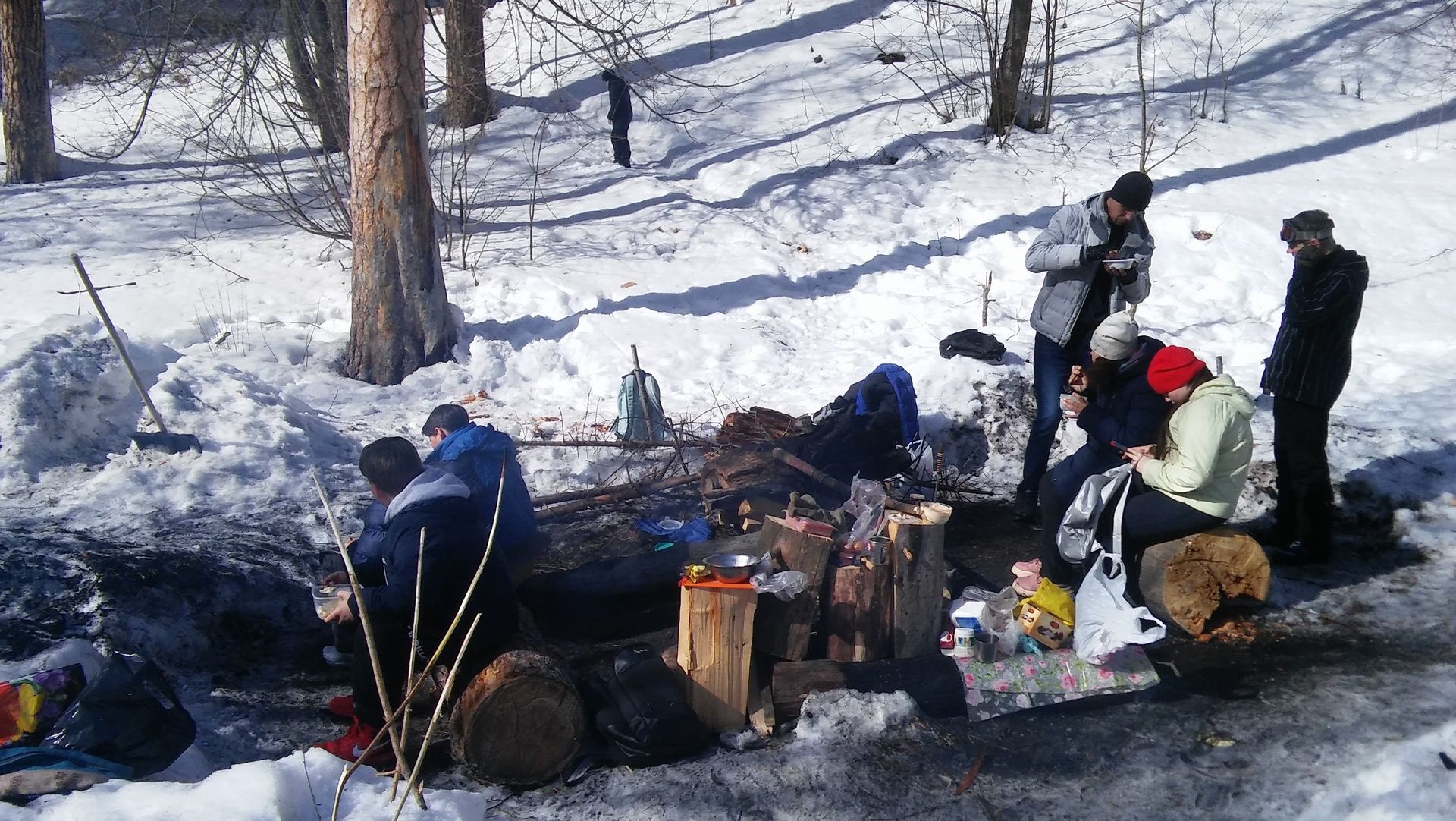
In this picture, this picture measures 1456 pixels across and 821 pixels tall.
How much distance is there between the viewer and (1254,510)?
5.87 m

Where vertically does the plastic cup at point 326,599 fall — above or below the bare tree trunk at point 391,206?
below

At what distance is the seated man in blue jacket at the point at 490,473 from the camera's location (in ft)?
16.0

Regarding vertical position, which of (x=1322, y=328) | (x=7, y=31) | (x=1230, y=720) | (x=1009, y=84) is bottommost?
(x=1230, y=720)

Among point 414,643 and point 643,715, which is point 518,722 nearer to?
point 643,715

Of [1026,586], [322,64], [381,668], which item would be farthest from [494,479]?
[322,64]

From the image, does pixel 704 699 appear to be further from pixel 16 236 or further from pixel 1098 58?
pixel 1098 58

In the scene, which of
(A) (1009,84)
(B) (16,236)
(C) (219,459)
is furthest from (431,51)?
(C) (219,459)

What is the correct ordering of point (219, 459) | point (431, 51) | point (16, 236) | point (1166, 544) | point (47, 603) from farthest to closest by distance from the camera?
point (431, 51), point (16, 236), point (219, 459), point (1166, 544), point (47, 603)

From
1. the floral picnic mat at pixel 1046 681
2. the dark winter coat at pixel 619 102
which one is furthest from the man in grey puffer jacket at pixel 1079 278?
the dark winter coat at pixel 619 102

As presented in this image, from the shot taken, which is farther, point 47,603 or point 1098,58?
point 1098,58

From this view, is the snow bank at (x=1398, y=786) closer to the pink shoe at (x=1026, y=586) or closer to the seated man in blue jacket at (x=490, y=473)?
the pink shoe at (x=1026, y=586)

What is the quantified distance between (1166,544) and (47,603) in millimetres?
5351

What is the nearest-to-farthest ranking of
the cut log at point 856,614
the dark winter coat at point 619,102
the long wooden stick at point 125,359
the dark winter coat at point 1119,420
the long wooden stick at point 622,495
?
the cut log at point 856,614 → the dark winter coat at point 1119,420 → the long wooden stick at point 125,359 → the long wooden stick at point 622,495 → the dark winter coat at point 619,102

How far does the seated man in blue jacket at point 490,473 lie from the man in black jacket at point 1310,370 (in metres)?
4.05
